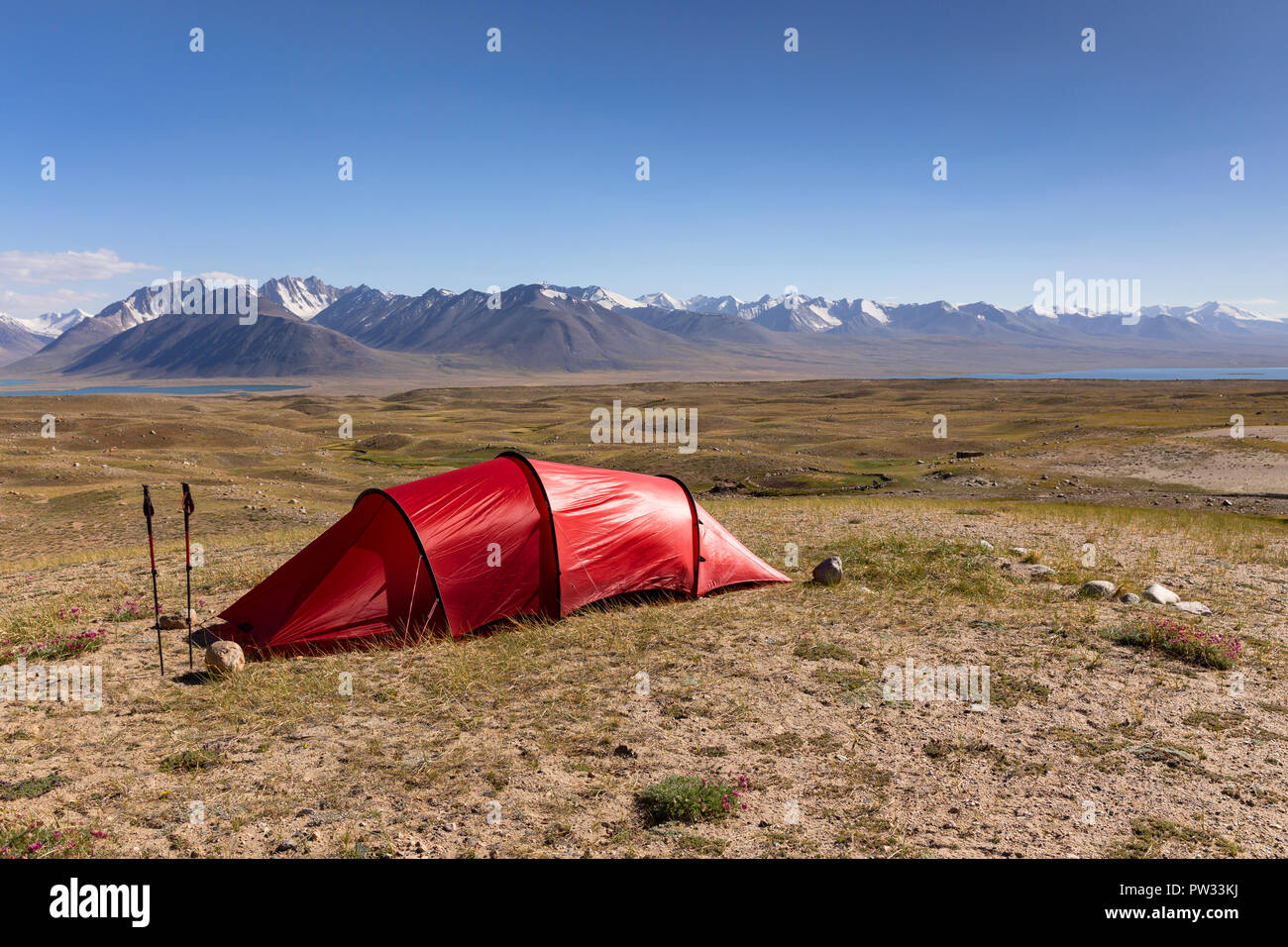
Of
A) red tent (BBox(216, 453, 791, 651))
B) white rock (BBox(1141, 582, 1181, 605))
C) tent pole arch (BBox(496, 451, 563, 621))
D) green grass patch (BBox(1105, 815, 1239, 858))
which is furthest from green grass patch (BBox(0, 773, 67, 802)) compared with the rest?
white rock (BBox(1141, 582, 1181, 605))

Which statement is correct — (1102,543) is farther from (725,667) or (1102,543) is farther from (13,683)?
(13,683)

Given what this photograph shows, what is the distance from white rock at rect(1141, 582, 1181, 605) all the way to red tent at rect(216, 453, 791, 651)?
816 cm

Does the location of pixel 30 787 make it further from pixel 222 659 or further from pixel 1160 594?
pixel 1160 594

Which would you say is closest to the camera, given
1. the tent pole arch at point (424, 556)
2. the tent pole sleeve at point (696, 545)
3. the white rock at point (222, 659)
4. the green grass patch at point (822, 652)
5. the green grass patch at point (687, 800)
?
the green grass patch at point (687, 800)

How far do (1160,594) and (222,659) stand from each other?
15724mm

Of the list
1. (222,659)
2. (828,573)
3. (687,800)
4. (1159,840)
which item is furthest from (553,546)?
(1159,840)

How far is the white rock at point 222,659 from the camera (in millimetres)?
10055

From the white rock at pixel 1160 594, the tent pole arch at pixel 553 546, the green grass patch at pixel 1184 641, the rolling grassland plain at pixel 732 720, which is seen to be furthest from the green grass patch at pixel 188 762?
the white rock at pixel 1160 594

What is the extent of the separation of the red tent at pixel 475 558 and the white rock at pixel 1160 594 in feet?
26.8

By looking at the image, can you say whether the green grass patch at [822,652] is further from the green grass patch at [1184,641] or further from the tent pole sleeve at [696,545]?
the green grass patch at [1184,641]

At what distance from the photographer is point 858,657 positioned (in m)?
10.5

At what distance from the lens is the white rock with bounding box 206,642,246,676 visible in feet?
33.0
